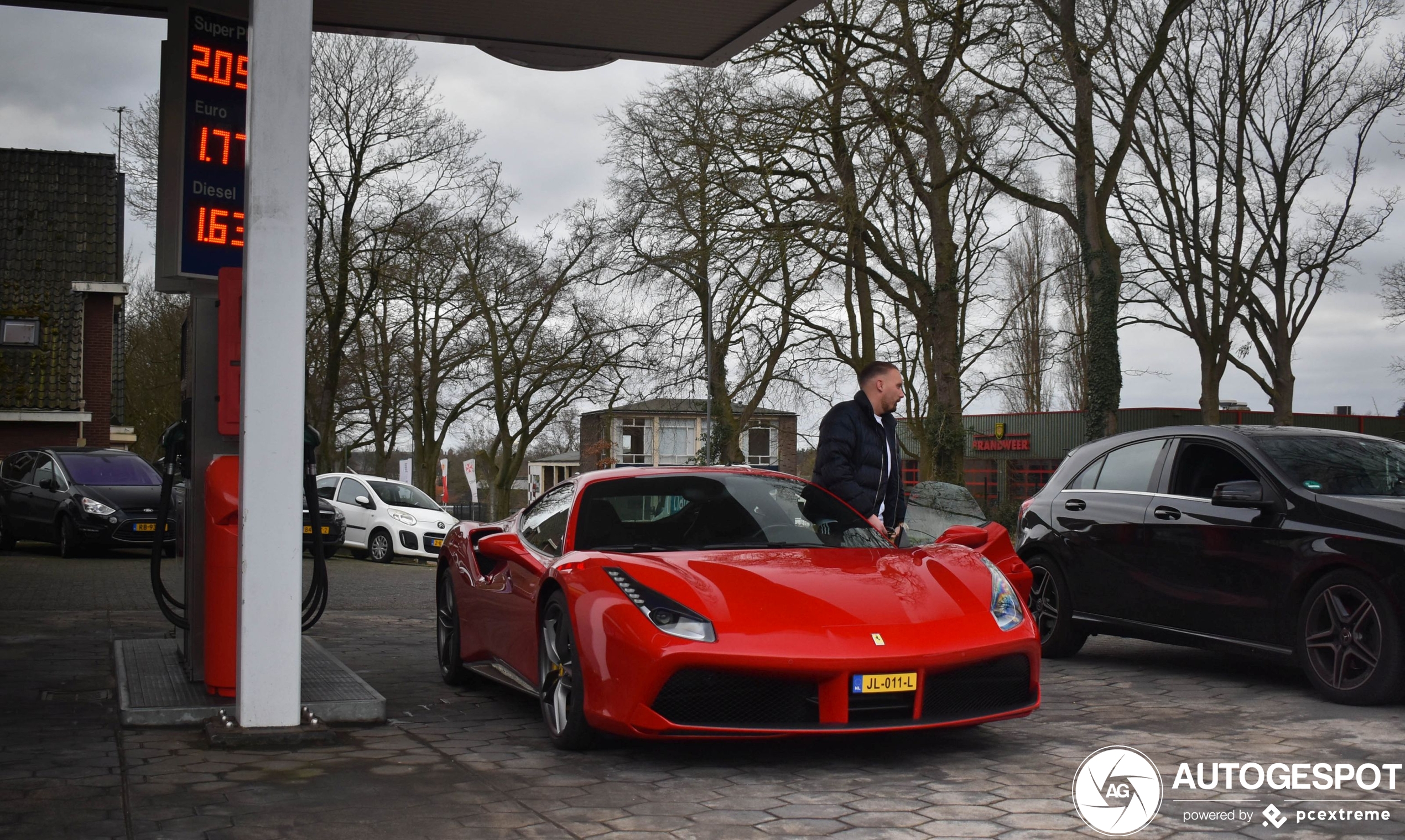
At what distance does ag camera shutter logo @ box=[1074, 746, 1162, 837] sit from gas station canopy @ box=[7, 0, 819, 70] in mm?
4851

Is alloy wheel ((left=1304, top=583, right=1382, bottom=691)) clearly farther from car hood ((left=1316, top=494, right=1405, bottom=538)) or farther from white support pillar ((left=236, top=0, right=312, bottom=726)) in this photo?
white support pillar ((left=236, top=0, right=312, bottom=726))

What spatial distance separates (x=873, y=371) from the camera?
7879 mm

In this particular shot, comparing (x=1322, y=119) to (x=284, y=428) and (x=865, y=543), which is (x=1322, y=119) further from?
(x=284, y=428)

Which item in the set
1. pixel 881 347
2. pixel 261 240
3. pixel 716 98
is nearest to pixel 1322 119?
pixel 881 347

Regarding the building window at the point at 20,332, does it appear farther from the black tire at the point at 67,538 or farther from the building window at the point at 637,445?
the building window at the point at 637,445

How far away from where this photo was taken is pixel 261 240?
5.61m

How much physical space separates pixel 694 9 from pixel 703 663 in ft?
16.8

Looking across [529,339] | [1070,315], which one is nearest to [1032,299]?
[1070,315]

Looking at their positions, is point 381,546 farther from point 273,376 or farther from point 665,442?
point 665,442

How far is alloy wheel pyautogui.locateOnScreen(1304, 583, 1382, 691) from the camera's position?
6.52m

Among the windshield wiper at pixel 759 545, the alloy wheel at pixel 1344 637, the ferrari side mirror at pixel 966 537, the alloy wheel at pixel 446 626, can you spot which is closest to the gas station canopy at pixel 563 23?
the ferrari side mirror at pixel 966 537

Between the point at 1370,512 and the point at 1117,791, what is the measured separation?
9.69 ft

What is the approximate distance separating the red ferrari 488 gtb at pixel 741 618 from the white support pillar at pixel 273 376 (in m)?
1.14

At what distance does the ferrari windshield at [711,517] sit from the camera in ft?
20.4
